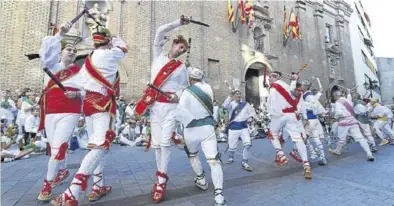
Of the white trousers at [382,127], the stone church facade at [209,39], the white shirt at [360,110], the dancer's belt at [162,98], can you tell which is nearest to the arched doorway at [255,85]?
the stone church facade at [209,39]

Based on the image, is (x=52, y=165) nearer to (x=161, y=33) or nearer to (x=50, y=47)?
(x=50, y=47)

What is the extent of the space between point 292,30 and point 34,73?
17.9 meters

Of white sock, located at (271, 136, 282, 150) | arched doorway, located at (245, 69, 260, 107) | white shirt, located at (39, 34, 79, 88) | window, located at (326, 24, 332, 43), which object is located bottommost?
white sock, located at (271, 136, 282, 150)

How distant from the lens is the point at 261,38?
19.5 m

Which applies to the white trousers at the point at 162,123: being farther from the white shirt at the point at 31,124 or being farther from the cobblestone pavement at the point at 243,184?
the white shirt at the point at 31,124

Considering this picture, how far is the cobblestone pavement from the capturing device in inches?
136

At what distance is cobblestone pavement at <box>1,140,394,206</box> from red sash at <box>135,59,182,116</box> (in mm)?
1291

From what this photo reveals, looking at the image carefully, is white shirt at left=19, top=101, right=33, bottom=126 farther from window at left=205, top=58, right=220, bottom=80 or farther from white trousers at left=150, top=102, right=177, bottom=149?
window at left=205, top=58, right=220, bottom=80

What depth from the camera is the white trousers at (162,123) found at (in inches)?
144

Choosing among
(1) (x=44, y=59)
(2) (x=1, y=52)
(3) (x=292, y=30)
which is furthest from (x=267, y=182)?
(3) (x=292, y=30)

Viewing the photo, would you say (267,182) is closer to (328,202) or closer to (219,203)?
(328,202)

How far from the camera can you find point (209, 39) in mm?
16484

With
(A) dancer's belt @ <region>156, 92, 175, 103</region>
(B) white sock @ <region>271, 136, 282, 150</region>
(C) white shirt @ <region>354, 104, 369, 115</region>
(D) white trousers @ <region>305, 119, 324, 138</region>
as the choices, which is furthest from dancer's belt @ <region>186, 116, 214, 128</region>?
(C) white shirt @ <region>354, 104, 369, 115</region>

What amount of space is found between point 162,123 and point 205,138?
0.71 m
